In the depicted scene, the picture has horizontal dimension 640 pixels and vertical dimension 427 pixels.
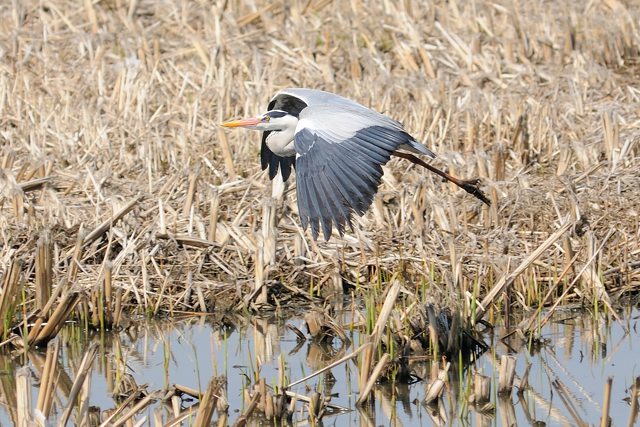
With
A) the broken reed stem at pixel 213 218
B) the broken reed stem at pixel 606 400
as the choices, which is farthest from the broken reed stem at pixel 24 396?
the broken reed stem at pixel 213 218

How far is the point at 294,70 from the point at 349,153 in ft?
14.4

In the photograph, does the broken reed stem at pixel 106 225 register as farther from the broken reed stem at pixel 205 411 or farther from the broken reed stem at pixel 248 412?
the broken reed stem at pixel 205 411

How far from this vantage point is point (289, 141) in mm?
6547

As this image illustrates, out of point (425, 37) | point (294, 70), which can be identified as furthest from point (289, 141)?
point (425, 37)

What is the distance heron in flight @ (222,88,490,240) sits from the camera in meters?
5.36

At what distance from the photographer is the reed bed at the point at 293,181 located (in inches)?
248

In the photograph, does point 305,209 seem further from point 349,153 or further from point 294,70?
point 294,70

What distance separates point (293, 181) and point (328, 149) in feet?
5.85

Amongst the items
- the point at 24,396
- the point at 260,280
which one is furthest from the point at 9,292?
the point at 24,396

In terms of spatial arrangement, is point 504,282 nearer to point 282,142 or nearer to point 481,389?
point 481,389

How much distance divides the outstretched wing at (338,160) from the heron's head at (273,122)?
10.2 inches

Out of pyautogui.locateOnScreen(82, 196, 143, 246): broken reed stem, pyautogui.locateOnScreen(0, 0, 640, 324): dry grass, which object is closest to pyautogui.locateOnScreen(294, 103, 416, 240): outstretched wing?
pyautogui.locateOnScreen(0, 0, 640, 324): dry grass

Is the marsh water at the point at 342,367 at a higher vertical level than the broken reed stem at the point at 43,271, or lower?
lower

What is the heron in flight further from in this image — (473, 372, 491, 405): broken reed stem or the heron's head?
(473, 372, 491, 405): broken reed stem
